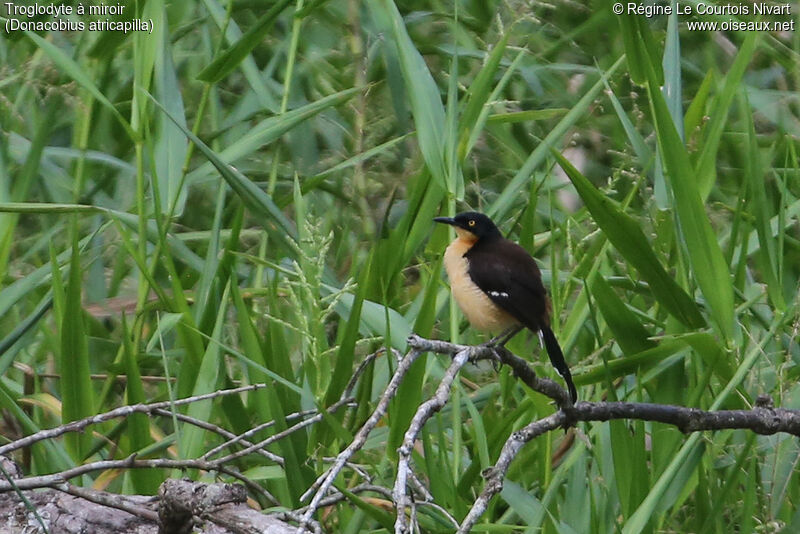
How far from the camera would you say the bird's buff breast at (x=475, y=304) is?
11.0ft

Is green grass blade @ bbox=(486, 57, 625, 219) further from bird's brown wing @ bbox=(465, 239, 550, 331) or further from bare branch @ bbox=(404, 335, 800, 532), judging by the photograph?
bare branch @ bbox=(404, 335, 800, 532)

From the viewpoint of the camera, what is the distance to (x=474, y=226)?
11.9ft

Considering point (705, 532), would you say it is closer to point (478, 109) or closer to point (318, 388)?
point (318, 388)

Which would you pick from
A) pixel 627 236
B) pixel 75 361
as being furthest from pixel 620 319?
pixel 75 361

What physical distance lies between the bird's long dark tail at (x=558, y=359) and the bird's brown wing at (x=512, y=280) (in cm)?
18

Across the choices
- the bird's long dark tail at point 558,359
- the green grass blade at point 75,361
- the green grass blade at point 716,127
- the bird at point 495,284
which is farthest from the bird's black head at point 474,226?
the green grass blade at point 75,361

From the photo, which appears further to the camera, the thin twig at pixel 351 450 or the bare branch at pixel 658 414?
the bare branch at pixel 658 414

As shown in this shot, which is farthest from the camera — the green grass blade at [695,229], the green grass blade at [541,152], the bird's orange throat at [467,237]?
the bird's orange throat at [467,237]

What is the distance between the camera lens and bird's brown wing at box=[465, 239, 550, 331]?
3.38 m

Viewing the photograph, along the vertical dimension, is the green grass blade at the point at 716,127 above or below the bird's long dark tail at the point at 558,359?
above

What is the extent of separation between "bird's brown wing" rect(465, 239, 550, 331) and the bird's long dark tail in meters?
0.18

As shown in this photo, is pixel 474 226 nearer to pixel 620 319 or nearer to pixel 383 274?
pixel 383 274

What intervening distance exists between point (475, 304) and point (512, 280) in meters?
0.16

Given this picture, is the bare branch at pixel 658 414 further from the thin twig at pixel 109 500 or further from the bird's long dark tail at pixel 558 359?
the thin twig at pixel 109 500
